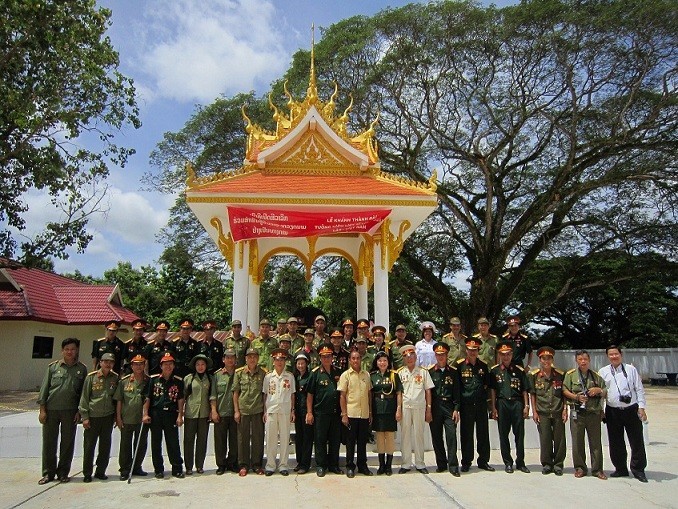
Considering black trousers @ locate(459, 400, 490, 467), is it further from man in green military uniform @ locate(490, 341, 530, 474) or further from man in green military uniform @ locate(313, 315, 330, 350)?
man in green military uniform @ locate(313, 315, 330, 350)

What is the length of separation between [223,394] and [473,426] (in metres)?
2.82

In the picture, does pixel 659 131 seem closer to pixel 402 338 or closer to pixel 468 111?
pixel 468 111

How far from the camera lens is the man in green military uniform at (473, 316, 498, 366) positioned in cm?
746

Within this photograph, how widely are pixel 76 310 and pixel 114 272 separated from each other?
11327 millimetres

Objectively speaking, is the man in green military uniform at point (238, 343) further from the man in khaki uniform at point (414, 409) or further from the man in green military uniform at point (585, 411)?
the man in green military uniform at point (585, 411)

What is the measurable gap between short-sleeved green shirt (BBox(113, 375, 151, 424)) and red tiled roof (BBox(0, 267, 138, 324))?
45.0 ft

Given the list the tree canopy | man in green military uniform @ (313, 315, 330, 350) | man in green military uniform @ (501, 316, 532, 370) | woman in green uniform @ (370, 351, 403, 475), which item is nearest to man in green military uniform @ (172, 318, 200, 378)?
man in green military uniform @ (313, 315, 330, 350)

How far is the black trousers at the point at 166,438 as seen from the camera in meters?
6.02

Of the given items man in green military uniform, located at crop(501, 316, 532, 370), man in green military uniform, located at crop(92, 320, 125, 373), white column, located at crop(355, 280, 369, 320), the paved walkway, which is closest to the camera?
the paved walkway

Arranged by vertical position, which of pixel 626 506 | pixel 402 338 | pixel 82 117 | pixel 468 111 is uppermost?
pixel 468 111

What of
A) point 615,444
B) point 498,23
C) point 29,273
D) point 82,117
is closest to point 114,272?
point 29,273

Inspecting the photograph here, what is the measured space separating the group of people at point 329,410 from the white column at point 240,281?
257 centimetres

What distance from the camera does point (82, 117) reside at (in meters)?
13.5

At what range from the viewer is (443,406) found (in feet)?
20.8
